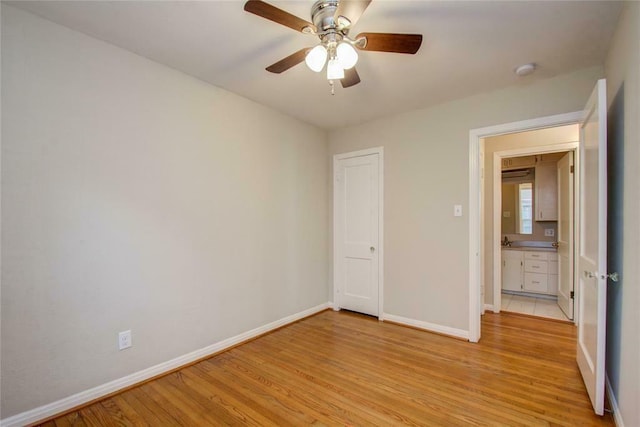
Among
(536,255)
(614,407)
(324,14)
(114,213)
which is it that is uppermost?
(324,14)

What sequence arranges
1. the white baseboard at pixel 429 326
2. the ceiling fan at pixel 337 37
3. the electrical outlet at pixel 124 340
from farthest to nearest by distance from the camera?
the white baseboard at pixel 429 326 < the electrical outlet at pixel 124 340 < the ceiling fan at pixel 337 37

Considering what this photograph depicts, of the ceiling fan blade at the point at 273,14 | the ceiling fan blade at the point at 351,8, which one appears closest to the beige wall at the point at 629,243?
the ceiling fan blade at the point at 351,8

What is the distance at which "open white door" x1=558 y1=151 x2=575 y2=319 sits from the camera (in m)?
3.63

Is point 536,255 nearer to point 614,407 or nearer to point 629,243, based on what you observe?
point 614,407

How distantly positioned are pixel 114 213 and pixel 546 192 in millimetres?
5838

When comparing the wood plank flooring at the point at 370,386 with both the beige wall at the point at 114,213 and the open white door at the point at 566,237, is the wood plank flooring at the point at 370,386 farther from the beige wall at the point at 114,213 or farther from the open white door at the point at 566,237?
the open white door at the point at 566,237

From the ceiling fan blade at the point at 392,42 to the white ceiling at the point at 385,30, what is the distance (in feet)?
0.81

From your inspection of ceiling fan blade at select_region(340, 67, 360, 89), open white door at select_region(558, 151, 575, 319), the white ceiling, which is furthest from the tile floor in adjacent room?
ceiling fan blade at select_region(340, 67, 360, 89)

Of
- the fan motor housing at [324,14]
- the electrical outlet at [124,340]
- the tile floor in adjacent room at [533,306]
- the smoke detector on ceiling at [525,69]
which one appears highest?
the smoke detector on ceiling at [525,69]

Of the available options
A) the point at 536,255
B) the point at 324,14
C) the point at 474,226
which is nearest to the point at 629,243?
the point at 474,226

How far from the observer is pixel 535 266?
14.9 ft

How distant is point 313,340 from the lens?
3051 mm

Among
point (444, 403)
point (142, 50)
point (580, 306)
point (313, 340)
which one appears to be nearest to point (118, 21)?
point (142, 50)

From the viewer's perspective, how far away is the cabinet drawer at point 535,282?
449cm
